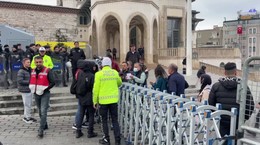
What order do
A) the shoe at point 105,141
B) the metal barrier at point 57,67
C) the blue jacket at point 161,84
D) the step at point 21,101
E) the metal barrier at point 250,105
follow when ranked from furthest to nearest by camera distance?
the metal barrier at point 57,67, the step at point 21,101, the blue jacket at point 161,84, the shoe at point 105,141, the metal barrier at point 250,105

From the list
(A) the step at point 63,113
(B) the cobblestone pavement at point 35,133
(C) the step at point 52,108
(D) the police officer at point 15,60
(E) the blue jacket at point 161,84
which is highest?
(D) the police officer at point 15,60

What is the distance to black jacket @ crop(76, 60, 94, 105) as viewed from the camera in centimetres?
645

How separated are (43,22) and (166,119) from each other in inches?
991

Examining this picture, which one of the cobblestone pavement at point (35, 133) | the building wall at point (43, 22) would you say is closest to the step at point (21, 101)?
the cobblestone pavement at point (35, 133)

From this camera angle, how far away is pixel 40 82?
6.68 meters

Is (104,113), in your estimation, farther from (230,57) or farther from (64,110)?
(230,57)

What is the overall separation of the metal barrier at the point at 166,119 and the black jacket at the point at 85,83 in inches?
30.1

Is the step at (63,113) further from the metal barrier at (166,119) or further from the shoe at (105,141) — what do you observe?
the shoe at (105,141)

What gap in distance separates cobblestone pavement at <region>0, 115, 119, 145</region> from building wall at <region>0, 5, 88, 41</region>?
19.7 m

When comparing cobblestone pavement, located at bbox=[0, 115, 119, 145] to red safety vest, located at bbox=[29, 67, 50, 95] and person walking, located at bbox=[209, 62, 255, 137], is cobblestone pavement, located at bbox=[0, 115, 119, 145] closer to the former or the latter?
red safety vest, located at bbox=[29, 67, 50, 95]

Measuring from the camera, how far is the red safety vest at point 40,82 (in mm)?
6637

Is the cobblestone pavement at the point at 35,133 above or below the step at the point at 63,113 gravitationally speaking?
below

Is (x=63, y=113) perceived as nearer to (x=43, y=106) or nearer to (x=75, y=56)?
(x=43, y=106)

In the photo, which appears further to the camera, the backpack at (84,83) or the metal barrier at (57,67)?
the metal barrier at (57,67)
